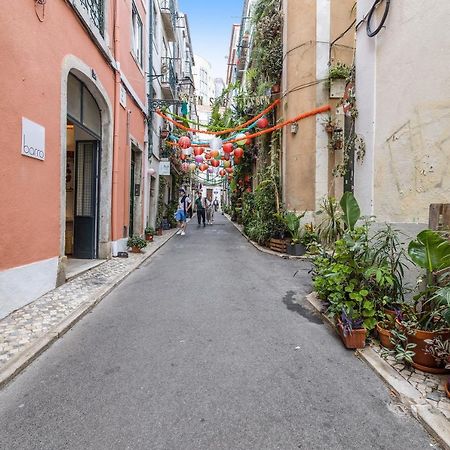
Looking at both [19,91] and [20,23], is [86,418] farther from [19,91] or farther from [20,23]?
[20,23]

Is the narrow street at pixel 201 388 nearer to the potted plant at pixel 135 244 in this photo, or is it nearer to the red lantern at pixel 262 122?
the potted plant at pixel 135 244

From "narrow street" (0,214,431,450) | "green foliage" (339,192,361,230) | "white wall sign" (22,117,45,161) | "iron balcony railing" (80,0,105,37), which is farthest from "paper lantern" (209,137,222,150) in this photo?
"narrow street" (0,214,431,450)

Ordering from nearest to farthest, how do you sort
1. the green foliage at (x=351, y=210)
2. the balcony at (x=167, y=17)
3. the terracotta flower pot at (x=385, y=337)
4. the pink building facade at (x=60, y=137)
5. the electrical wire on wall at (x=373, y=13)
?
the terracotta flower pot at (x=385, y=337) < the pink building facade at (x=60, y=137) < the electrical wire on wall at (x=373, y=13) < the green foliage at (x=351, y=210) < the balcony at (x=167, y=17)

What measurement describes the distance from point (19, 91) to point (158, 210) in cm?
1243

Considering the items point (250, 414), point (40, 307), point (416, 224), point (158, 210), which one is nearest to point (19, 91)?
point (40, 307)

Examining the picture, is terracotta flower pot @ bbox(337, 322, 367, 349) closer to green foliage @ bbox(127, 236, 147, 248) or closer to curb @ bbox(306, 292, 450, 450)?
curb @ bbox(306, 292, 450, 450)

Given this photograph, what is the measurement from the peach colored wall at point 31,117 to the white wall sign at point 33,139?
0.29ft

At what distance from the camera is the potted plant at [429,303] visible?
316 cm

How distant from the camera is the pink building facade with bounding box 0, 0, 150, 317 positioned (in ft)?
14.7

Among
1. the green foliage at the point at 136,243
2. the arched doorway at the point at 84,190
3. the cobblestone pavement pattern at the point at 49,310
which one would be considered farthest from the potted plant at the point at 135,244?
the cobblestone pavement pattern at the point at 49,310

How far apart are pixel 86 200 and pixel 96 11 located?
4427 mm

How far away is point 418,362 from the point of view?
3223 millimetres

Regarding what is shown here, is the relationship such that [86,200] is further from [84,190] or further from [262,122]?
[262,122]

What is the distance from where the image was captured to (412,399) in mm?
2746
